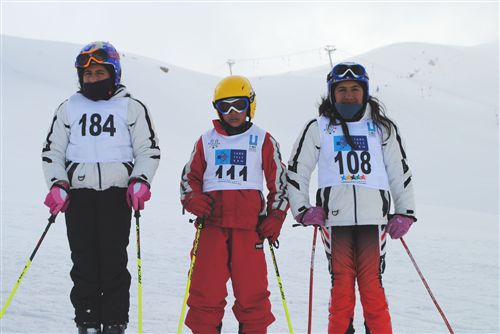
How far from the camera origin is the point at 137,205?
356cm

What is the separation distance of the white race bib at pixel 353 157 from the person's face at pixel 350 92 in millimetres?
168

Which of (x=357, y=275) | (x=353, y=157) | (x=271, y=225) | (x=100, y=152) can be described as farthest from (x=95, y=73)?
(x=357, y=275)

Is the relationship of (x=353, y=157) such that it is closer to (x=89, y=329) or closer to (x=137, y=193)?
(x=137, y=193)

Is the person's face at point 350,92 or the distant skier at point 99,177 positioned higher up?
the person's face at point 350,92

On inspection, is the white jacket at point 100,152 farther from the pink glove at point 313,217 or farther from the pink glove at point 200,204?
the pink glove at point 313,217

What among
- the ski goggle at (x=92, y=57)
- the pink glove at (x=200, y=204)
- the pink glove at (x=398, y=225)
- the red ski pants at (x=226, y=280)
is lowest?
the red ski pants at (x=226, y=280)

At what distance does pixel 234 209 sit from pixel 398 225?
1.12 m

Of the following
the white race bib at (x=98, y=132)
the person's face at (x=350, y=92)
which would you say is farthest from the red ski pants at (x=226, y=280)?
the person's face at (x=350, y=92)

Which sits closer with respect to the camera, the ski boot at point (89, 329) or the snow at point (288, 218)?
the ski boot at point (89, 329)

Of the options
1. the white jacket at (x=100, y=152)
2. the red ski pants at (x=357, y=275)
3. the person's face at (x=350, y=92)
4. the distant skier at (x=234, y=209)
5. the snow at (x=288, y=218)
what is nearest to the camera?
the red ski pants at (x=357, y=275)

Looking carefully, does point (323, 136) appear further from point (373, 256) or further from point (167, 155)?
point (167, 155)

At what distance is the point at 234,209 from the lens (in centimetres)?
363

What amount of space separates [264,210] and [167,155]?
1544cm

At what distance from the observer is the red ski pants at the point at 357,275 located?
3.45 metres
